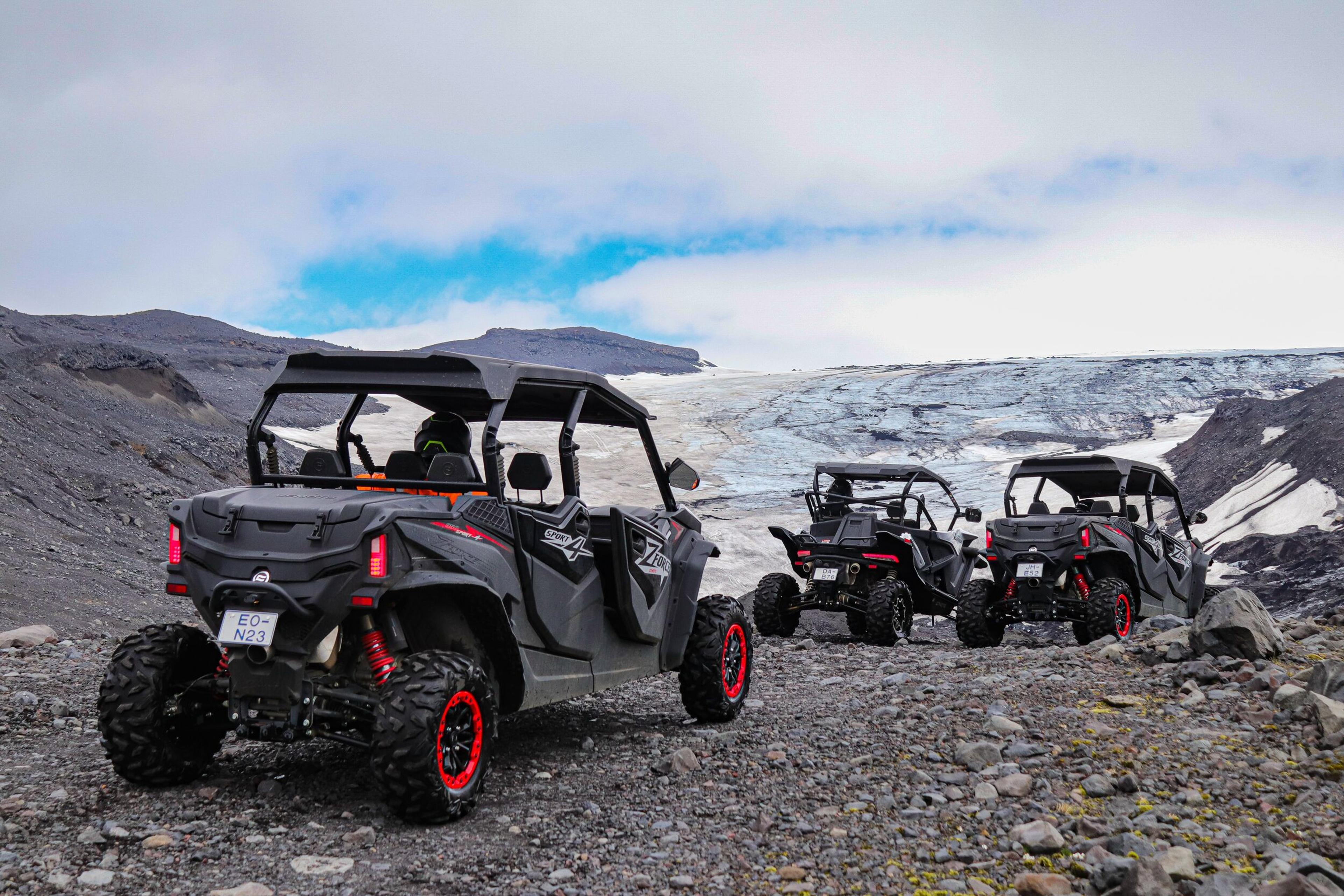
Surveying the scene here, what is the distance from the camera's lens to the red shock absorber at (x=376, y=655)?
454 centimetres

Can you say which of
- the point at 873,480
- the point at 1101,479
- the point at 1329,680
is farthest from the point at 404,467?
the point at 1101,479

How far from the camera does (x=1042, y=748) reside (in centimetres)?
534

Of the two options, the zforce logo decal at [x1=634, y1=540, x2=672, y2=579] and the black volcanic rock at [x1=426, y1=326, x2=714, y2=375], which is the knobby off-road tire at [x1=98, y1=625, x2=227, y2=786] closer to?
the zforce logo decal at [x1=634, y1=540, x2=672, y2=579]

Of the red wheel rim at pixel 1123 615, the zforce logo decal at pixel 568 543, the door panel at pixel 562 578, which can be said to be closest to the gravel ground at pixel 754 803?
the door panel at pixel 562 578

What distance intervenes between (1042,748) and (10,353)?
27.4 metres

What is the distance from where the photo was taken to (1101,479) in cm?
1328

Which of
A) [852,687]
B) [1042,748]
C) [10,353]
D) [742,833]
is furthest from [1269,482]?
[10,353]

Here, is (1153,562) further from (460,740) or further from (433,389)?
(460,740)

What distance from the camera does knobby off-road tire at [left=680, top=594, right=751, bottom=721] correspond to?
6.60m

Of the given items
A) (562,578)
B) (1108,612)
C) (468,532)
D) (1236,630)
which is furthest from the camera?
(1108,612)

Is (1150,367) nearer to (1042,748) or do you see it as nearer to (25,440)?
(25,440)

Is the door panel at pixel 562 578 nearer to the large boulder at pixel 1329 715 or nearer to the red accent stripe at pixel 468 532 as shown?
the red accent stripe at pixel 468 532

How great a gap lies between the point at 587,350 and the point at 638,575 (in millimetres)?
72496

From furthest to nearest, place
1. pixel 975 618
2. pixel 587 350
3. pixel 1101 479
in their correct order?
pixel 587 350 → pixel 1101 479 → pixel 975 618
